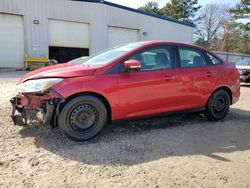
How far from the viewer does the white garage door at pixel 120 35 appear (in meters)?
18.2

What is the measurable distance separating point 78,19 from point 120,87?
13684 mm

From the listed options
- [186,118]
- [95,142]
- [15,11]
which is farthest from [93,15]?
[95,142]

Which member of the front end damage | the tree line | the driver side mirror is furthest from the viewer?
the tree line

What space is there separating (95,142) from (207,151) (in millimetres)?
1679

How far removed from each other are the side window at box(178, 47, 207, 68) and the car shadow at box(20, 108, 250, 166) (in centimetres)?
119

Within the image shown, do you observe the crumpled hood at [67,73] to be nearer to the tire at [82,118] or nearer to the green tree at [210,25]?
the tire at [82,118]

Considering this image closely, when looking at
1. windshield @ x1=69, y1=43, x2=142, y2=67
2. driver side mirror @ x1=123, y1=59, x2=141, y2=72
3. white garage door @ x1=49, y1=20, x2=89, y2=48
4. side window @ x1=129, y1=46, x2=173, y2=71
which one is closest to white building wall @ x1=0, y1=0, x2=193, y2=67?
white garage door @ x1=49, y1=20, x2=89, y2=48

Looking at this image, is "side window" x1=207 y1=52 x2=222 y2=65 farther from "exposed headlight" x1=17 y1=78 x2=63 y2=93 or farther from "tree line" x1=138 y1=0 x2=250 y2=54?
"tree line" x1=138 y1=0 x2=250 y2=54

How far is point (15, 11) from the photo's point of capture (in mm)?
14305

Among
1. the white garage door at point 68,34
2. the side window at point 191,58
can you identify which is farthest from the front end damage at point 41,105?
the white garage door at point 68,34

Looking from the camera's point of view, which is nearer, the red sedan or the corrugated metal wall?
the red sedan

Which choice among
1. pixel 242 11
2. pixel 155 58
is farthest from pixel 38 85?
pixel 242 11

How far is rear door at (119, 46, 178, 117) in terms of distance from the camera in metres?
4.05

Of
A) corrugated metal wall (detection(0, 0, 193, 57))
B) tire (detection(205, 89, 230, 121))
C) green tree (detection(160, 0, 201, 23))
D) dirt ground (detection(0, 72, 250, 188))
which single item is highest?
→ green tree (detection(160, 0, 201, 23))
